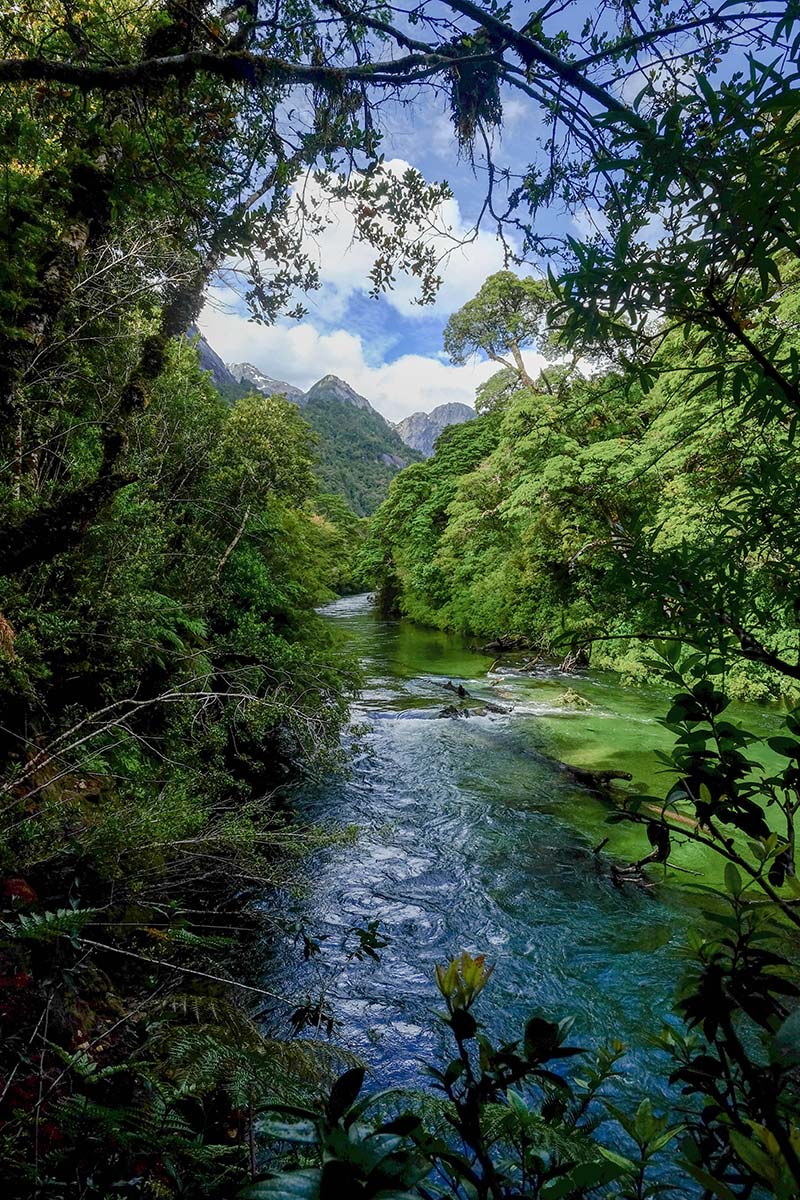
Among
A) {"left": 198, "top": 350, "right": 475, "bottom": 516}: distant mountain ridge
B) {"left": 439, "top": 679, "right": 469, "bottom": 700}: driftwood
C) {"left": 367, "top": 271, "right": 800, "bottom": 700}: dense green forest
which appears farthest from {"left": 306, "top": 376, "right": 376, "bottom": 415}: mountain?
{"left": 439, "top": 679, "right": 469, "bottom": 700}: driftwood

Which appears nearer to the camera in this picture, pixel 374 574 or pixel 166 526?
pixel 166 526

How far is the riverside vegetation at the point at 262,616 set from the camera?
3.04ft

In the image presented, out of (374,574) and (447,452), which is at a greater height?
(447,452)

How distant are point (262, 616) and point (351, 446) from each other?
9348 centimetres

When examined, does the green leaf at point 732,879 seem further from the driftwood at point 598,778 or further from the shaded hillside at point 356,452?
the shaded hillside at point 356,452

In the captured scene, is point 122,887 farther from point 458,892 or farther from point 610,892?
point 610,892

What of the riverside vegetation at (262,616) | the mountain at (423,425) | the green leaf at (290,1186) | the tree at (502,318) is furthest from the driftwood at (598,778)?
the mountain at (423,425)

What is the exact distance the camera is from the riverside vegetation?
3.04 ft

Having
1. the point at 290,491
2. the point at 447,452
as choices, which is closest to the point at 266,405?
the point at 290,491

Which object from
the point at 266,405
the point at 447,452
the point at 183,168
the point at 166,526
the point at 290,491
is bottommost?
the point at 166,526

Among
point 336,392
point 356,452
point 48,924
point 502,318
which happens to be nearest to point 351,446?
point 356,452

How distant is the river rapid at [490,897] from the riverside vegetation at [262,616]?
350 mm

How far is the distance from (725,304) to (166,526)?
21.0 ft

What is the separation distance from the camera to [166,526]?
6.38m
